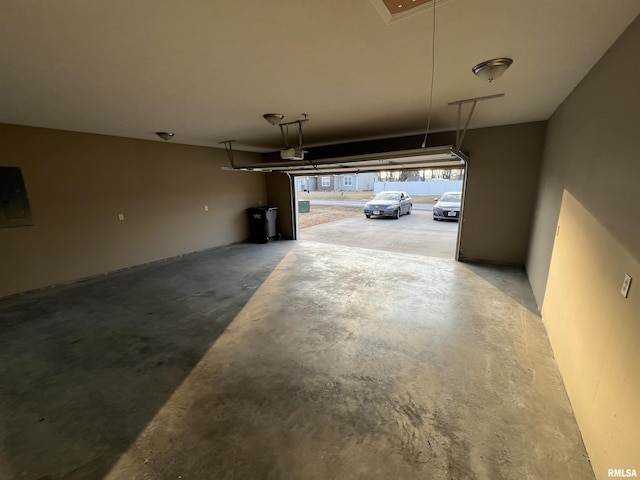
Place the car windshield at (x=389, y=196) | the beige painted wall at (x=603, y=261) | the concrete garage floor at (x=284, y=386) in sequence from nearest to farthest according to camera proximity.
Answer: the beige painted wall at (x=603, y=261) < the concrete garage floor at (x=284, y=386) < the car windshield at (x=389, y=196)

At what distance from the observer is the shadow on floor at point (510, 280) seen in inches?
141

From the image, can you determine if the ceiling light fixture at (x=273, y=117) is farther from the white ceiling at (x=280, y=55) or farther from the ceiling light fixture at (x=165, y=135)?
the ceiling light fixture at (x=165, y=135)

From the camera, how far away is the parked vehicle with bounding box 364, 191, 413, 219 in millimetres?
10977

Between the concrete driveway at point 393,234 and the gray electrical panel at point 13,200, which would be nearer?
the gray electrical panel at point 13,200

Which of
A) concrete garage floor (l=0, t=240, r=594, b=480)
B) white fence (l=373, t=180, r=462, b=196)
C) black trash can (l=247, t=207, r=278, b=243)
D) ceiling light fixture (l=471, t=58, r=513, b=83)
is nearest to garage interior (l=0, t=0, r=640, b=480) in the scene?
concrete garage floor (l=0, t=240, r=594, b=480)

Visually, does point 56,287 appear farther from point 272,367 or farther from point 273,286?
point 272,367

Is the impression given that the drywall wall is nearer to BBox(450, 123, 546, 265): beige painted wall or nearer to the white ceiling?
the white ceiling

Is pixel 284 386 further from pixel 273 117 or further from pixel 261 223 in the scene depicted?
pixel 261 223

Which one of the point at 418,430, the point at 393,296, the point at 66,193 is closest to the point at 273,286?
the point at 393,296

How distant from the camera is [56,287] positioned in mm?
4312

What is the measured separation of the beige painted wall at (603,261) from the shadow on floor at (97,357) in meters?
2.81

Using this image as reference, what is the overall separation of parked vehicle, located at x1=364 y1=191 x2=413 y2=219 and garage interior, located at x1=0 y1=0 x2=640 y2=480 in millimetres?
6220

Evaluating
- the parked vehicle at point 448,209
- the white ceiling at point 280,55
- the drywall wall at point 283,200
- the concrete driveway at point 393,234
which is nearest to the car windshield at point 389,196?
the concrete driveway at point 393,234

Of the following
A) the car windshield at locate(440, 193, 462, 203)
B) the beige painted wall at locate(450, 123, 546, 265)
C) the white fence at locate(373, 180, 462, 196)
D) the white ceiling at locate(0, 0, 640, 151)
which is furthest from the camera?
the white fence at locate(373, 180, 462, 196)
